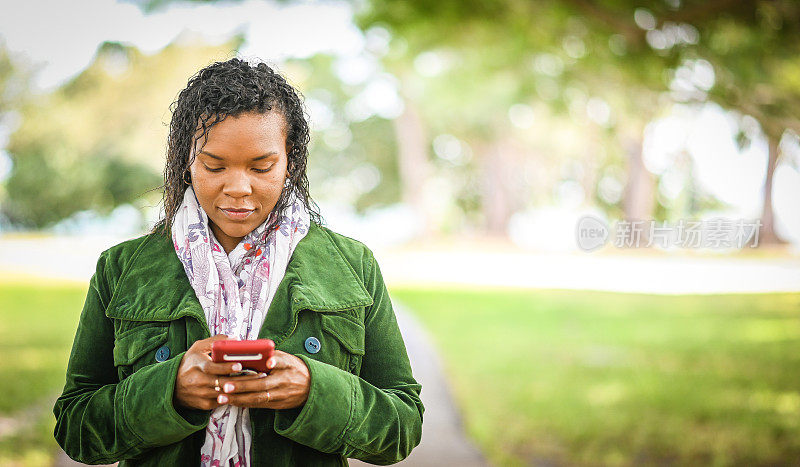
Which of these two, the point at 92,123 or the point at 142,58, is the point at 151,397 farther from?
the point at 92,123

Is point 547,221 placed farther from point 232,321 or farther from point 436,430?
point 232,321

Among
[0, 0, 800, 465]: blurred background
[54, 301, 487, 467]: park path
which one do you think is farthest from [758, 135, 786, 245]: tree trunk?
[54, 301, 487, 467]: park path

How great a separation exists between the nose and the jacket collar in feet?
0.68

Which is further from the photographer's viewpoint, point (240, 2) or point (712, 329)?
point (712, 329)

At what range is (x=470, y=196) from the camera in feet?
60.9

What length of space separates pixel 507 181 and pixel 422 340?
34.8ft

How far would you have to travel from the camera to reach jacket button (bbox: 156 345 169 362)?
1362 millimetres

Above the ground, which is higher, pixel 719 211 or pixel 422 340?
pixel 719 211

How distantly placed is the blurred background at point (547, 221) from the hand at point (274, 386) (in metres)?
0.52

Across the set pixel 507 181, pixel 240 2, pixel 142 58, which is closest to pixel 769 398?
pixel 240 2

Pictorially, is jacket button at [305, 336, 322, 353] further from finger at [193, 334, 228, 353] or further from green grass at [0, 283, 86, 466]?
green grass at [0, 283, 86, 466]

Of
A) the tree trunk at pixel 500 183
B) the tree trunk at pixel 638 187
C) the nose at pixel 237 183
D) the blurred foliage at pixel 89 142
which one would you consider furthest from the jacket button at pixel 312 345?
the tree trunk at pixel 500 183

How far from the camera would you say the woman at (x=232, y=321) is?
1307 millimetres

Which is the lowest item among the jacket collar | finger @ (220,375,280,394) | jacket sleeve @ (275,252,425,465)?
jacket sleeve @ (275,252,425,465)
